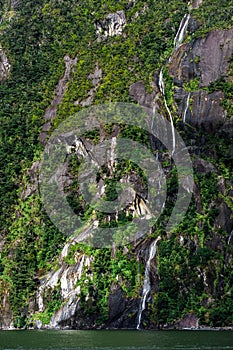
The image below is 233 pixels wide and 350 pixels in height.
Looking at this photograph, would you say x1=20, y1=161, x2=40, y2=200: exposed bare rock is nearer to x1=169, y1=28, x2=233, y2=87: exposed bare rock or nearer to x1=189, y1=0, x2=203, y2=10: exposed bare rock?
x1=169, y1=28, x2=233, y2=87: exposed bare rock

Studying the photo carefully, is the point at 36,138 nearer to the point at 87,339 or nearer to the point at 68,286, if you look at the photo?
the point at 68,286

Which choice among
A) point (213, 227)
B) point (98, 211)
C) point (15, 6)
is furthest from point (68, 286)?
point (15, 6)

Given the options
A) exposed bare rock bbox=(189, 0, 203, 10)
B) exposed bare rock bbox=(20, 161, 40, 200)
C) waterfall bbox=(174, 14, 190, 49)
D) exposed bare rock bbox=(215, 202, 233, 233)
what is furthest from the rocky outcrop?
exposed bare rock bbox=(189, 0, 203, 10)

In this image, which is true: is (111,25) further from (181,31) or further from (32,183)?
(32,183)

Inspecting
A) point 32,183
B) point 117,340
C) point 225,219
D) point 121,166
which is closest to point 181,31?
point 121,166

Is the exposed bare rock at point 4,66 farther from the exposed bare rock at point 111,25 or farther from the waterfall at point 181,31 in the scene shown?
the waterfall at point 181,31
